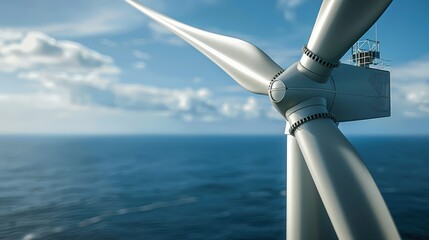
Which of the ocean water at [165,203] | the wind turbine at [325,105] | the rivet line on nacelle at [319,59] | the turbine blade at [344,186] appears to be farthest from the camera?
the ocean water at [165,203]

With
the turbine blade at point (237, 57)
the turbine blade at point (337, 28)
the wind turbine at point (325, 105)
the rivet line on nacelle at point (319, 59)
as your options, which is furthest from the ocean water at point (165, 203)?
the turbine blade at point (337, 28)

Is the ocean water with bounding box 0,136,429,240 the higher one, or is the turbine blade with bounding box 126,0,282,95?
the turbine blade with bounding box 126,0,282,95

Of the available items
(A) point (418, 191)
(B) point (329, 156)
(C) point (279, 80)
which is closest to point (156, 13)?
(C) point (279, 80)

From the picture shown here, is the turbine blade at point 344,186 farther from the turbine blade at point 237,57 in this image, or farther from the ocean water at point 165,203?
the ocean water at point 165,203

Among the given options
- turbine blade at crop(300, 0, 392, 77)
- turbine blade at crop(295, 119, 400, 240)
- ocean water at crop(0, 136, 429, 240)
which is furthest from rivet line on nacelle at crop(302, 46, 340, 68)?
ocean water at crop(0, 136, 429, 240)

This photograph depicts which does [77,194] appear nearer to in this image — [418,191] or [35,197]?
[35,197]

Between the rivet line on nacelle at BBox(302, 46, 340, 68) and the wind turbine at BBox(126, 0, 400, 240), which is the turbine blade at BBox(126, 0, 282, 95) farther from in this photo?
the rivet line on nacelle at BBox(302, 46, 340, 68)

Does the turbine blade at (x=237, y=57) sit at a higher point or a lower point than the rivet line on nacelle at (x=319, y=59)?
higher
